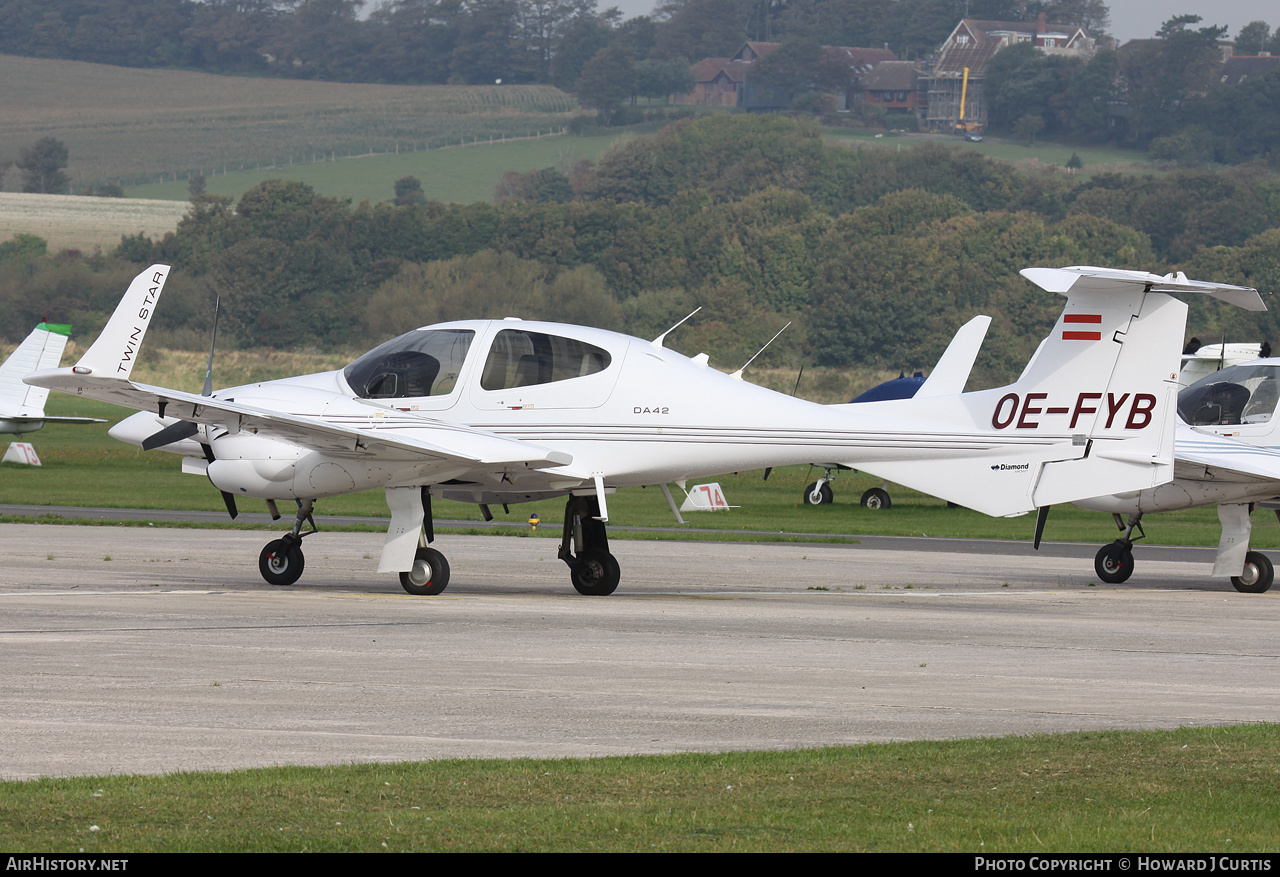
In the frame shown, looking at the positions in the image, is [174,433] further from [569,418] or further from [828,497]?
[828,497]

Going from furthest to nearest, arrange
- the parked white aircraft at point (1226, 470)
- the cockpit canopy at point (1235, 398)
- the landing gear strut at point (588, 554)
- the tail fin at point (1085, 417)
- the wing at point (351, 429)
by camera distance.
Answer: the cockpit canopy at point (1235, 398) < the parked white aircraft at point (1226, 470) < the landing gear strut at point (588, 554) < the tail fin at point (1085, 417) < the wing at point (351, 429)

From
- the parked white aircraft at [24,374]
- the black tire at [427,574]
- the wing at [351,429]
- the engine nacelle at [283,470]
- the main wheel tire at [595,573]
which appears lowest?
the parked white aircraft at [24,374]

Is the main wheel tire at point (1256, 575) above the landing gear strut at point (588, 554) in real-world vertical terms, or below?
below

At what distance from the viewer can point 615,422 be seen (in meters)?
17.9

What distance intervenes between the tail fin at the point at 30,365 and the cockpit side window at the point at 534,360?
2638 centimetres

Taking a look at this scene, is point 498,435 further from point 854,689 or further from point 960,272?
point 960,272

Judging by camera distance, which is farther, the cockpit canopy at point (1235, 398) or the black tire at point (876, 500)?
the black tire at point (876, 500)

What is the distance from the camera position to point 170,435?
715 inches

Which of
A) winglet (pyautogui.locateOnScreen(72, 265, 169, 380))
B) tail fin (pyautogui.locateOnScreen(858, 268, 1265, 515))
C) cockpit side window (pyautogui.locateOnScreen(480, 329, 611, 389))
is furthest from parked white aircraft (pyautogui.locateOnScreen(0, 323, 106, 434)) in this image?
tail fin (pyautogui.locateOnScreen(858, 268, 1265, 515))

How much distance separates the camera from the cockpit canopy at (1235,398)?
892 inches

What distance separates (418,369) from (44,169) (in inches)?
7484

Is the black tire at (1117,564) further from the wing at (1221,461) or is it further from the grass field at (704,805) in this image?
A: the grass field at (704,805)

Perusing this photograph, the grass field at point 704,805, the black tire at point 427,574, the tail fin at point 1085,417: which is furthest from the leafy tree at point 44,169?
the grass field at point 704,805
